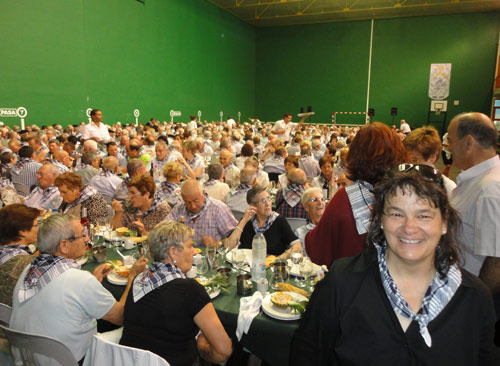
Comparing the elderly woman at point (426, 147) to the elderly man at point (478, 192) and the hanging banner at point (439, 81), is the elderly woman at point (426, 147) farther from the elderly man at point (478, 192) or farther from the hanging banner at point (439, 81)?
the hanging banner at point (439, 81)

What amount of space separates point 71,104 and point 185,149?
7.66m

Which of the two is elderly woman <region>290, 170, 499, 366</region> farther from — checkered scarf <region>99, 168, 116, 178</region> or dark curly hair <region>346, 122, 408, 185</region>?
checkered scarf <region>99, 168, 116, 178</region>

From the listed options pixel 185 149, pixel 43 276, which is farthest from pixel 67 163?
pixel 43 276

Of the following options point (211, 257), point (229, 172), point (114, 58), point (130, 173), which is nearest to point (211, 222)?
point (211, 257)

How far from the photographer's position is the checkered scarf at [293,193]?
4.42 metres

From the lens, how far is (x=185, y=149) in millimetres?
7488

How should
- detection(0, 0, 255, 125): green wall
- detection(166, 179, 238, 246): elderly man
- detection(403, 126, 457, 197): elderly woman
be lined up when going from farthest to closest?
detection(0, 0, 255, 125): green wall < detection(166, 179, 238, 246): elderly man < detection(403, 126, 457, 197): elderly woman

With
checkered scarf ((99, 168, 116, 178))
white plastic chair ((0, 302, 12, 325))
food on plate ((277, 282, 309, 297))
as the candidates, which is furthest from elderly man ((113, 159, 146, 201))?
food on plate ((277, 282, 309, 297))

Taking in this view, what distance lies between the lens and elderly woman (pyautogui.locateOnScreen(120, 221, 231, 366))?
6.51ft

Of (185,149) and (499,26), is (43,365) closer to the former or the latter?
(185,149)

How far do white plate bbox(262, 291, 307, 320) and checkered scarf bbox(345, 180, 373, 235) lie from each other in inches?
27.5

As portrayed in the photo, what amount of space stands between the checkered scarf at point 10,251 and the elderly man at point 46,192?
2.17 meters

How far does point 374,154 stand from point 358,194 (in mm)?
236

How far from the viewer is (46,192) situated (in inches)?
194
